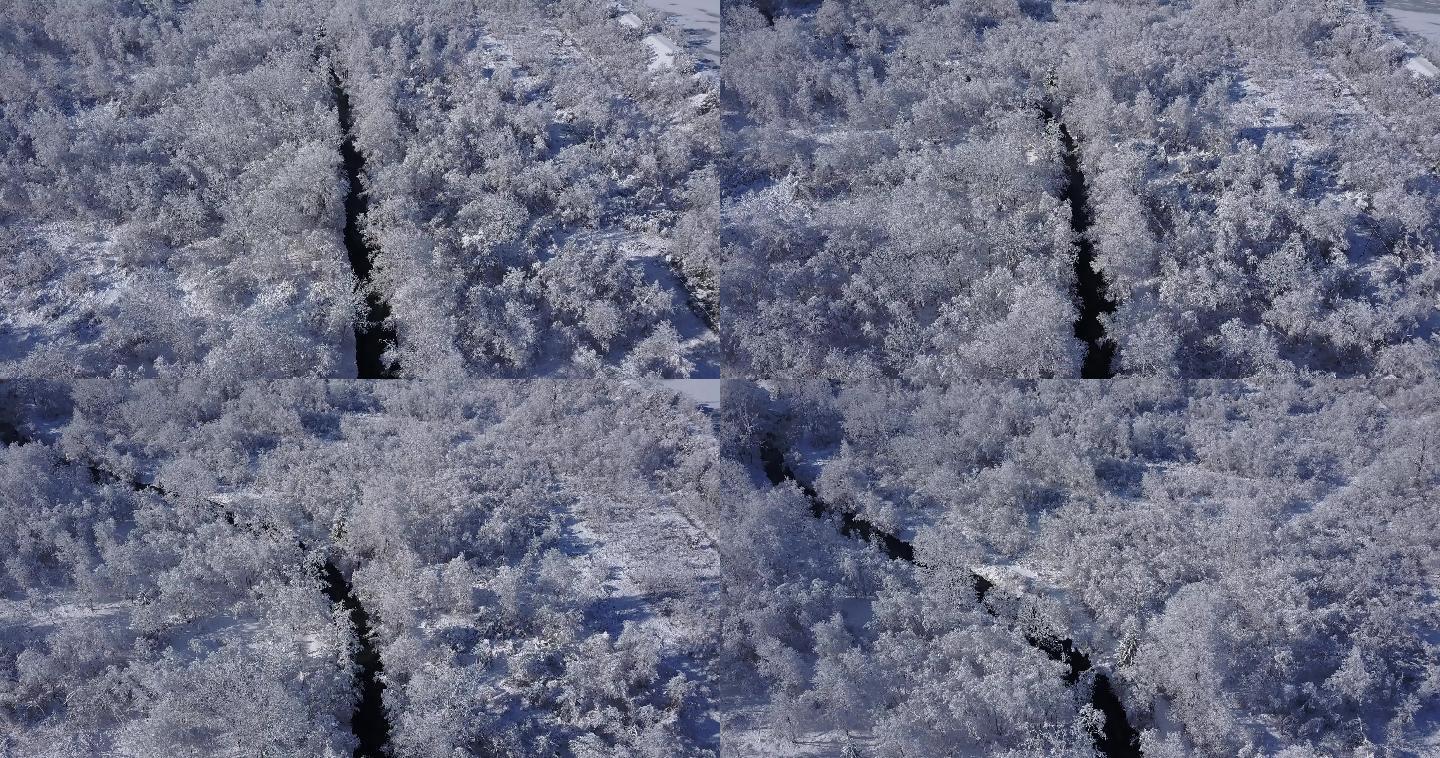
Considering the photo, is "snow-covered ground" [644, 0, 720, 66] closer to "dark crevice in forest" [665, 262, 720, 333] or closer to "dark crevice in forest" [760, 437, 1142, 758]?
"dark crevice in forest" [665, 262, 720, 333]

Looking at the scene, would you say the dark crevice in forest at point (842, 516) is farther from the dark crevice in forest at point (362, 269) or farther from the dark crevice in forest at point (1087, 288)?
the dark crevice in forest at point (362, 269)

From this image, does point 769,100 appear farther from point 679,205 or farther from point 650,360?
point 650,360

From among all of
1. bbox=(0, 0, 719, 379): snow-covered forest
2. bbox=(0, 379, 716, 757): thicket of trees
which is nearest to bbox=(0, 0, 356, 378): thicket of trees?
bbox=(0, 0, 719, 379): snow-covered forest

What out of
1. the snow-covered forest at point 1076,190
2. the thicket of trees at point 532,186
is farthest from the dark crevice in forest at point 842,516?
the thicket of trees at point 532,186

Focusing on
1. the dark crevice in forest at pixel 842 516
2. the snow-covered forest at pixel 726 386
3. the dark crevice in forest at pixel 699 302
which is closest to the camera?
the snow-covered forest at pixel 726 386

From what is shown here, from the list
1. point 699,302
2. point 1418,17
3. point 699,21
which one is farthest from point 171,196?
point 1418,17

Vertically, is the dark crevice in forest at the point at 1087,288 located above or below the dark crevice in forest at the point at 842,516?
above

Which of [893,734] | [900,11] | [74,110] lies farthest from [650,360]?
[74,110]
